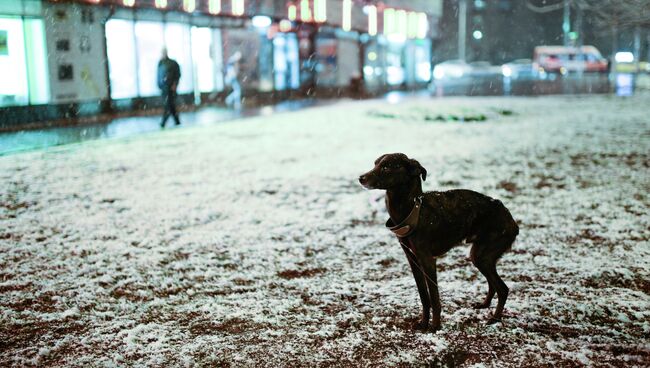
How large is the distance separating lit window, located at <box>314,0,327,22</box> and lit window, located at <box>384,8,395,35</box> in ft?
28.1

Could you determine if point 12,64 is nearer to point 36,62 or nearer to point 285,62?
point 36,62

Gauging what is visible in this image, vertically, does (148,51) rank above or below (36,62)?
above

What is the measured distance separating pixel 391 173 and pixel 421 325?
1.10 m

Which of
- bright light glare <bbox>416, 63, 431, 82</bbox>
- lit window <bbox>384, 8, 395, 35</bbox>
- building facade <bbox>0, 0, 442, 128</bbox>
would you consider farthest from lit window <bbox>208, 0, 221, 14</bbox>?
bright light glare <bbox>416, 63, 431, 82</bbox>

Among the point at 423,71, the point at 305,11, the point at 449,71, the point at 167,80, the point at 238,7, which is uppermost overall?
the point at 305,11

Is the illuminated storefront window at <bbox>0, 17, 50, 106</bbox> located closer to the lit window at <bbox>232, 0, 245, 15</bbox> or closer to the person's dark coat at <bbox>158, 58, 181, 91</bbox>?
the person's dark coat at <bbox>158, 58, 181, 91</bbox>

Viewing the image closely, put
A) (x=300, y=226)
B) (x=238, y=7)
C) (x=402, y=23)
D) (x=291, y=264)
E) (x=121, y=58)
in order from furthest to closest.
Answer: (x=402, y=23) → (x=238, y=7) → (x=121, y=58) → (x=300, y=226) → (x=291, y=264)

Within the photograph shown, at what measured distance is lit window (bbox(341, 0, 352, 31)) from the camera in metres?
33.3

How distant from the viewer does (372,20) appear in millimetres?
36875

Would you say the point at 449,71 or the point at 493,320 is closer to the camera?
the point at 493,320

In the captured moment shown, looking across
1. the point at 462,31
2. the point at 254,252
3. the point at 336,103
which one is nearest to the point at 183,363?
the point at 254,252

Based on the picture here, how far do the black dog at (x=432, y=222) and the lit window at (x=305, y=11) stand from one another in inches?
1049

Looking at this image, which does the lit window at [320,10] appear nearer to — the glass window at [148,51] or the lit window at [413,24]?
the glass window at [148,51]

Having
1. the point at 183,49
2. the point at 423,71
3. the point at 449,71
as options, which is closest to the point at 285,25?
the point at 183,49
